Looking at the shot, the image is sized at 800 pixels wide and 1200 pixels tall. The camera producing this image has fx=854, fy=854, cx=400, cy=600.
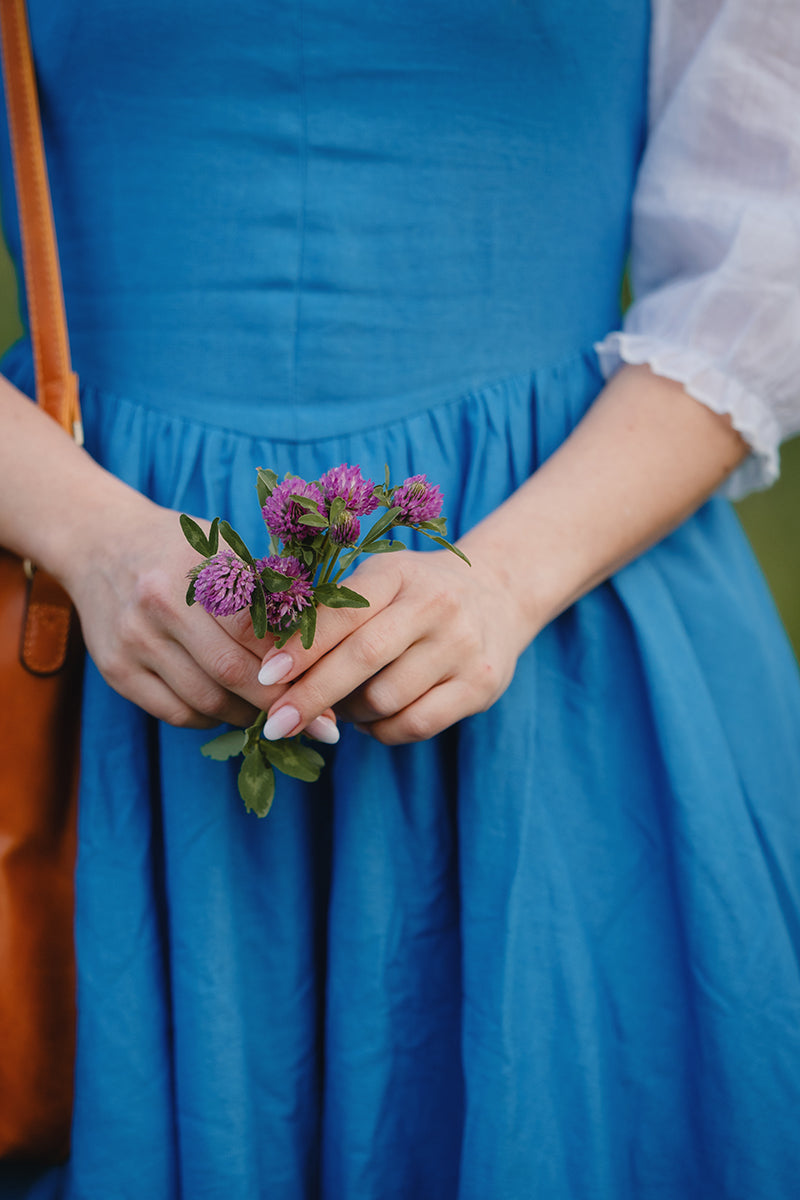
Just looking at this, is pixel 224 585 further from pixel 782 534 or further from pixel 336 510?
pixel 782 534

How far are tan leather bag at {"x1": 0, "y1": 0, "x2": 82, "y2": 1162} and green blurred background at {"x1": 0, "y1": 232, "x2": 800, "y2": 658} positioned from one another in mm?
843

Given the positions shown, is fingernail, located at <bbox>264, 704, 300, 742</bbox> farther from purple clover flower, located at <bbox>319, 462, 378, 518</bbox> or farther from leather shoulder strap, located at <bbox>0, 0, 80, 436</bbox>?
leather shoulder strap, located at <bbox>0, 0, 80, 436</bbox>

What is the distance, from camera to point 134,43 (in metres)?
0.65

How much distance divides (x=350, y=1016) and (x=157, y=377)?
0.53m

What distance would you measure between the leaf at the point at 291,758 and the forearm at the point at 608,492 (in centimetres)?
19

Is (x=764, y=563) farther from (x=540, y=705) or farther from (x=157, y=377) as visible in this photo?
(x=157, y=377)

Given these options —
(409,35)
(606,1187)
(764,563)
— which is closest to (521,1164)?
(606,1187)

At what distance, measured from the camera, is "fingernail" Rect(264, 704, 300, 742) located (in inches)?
19.7

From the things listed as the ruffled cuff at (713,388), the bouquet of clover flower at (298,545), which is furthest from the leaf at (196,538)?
the ruffled cuff at (713,388)

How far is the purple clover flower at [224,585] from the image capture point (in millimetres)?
430

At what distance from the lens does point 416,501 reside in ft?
1.52

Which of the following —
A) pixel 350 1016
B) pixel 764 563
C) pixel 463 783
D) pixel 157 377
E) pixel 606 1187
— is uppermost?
pixel 764 563

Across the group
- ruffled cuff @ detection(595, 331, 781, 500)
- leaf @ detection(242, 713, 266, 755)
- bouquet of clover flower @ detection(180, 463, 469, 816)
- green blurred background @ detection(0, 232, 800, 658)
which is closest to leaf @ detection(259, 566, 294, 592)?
bouquet of clover flower @ detection(180, 463, 469, 816)

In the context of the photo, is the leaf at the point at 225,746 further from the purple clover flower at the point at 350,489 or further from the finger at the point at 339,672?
the purple clover flower at the point at 350,489
